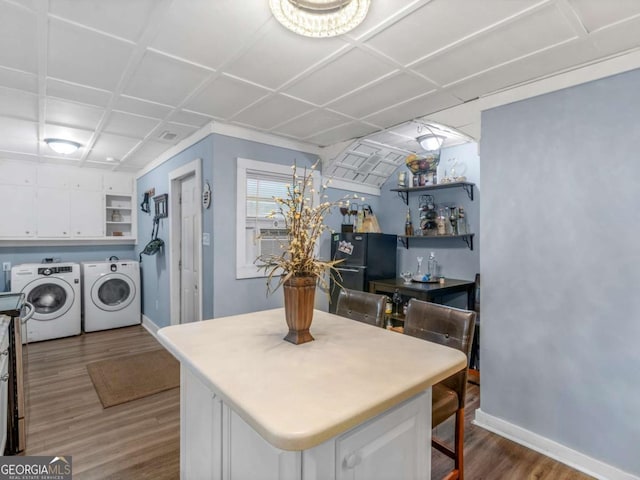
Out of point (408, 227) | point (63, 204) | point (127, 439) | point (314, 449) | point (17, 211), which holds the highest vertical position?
point (63, 204)

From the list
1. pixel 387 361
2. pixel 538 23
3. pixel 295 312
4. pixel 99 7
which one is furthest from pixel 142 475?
pixel 538 23

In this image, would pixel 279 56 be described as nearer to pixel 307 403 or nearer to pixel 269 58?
pixel 269 58

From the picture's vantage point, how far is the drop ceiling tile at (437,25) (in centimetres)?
151

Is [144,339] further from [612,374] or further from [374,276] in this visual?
[612,374]

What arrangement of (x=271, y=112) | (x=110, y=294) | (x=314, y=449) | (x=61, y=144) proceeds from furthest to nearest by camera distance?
(x=110, y=294) → (x=61, y=144) → (x=271, y=112) → (x=314, y=449)

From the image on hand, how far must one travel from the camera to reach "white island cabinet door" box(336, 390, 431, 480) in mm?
984

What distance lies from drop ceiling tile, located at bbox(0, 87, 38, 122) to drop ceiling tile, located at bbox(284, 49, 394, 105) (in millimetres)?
1935

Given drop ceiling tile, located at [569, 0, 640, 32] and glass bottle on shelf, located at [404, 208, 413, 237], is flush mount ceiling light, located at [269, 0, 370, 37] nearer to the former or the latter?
drop ceiling tile, located at [569, 0, 640, 32]

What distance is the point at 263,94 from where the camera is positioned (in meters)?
2.48

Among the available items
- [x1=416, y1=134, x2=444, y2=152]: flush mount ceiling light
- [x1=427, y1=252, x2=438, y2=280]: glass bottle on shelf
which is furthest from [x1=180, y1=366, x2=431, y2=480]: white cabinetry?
[x1=427, y1=252, x2=438, y2=280]: glass bottle on shelf

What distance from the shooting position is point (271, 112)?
2.83m

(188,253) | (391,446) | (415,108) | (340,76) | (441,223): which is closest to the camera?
(391,446)

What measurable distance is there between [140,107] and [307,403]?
8.97ft

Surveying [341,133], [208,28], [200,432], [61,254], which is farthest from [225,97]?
[61,254]
